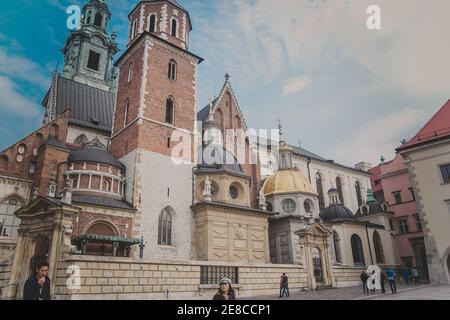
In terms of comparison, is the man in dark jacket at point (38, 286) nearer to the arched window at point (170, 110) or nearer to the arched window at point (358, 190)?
the arched window at point (170, 110)

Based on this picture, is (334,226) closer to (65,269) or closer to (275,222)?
(275,222)

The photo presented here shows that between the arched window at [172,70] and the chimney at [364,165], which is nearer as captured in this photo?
the arched window at [172,70]

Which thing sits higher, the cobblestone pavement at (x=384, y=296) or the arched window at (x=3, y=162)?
the arched window at (x=3, y=162)

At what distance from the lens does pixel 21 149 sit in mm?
24312

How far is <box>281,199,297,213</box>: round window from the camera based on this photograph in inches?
1212

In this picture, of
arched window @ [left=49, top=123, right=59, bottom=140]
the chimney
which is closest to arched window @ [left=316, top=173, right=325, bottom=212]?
the chimney

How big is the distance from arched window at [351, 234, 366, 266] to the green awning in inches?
834

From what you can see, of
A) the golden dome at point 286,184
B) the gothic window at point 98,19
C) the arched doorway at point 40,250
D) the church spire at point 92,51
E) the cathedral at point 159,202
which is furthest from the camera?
the gothic window at point 98,19

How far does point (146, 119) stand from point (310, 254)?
1531 cm

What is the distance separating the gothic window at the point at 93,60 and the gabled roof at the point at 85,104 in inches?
687

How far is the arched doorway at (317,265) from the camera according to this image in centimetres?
2495

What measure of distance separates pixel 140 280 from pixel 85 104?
23732 millimetres

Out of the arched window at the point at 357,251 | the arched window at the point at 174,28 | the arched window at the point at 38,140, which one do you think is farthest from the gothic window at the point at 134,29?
the arched window at the point at 357,251
